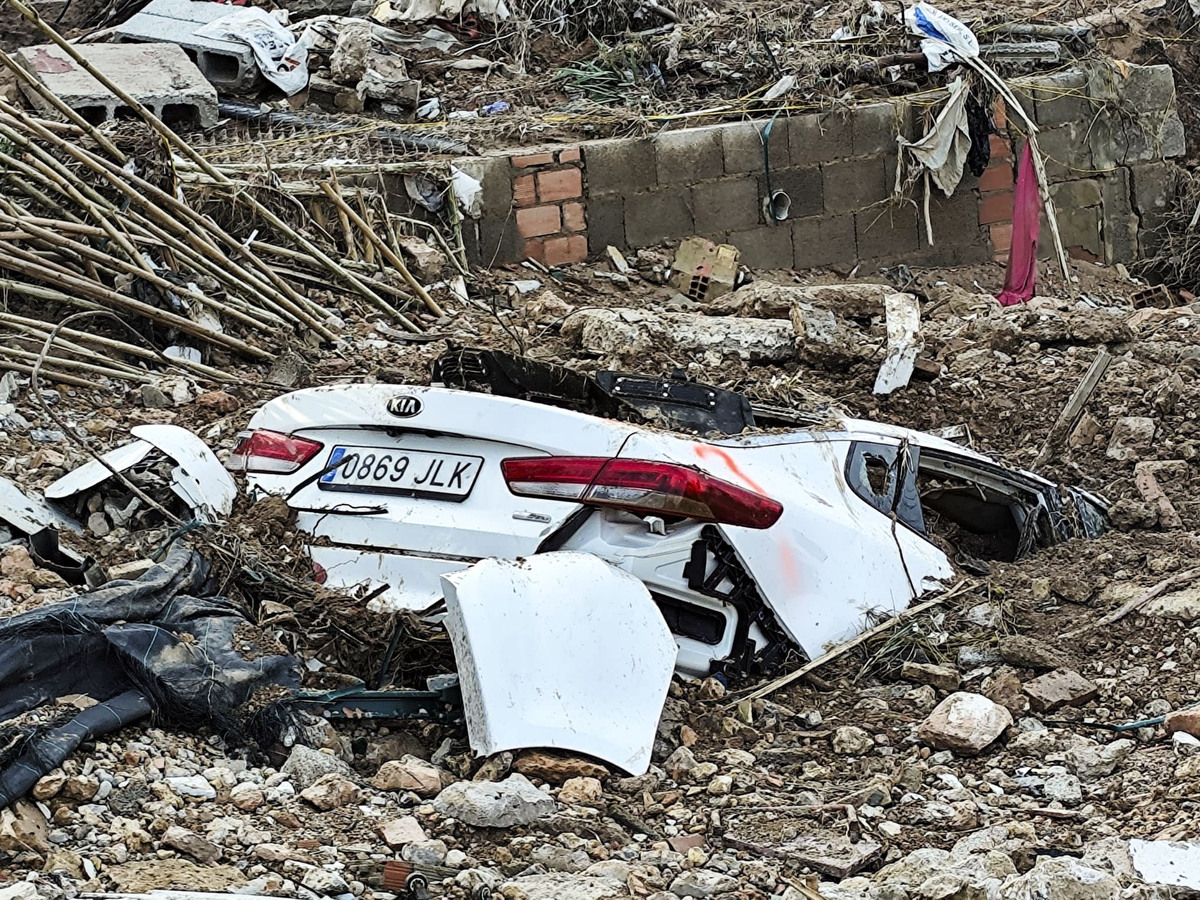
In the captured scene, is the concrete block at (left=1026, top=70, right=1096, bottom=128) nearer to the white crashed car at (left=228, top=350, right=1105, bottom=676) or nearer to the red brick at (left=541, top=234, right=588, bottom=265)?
the red brick at (left=541, top=234, right=588, bottom=265)

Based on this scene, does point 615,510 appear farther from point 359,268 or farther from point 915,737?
point 359,268

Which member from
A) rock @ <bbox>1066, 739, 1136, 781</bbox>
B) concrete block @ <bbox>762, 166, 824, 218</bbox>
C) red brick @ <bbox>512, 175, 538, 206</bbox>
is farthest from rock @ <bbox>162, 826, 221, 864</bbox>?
concrete block @ <bbox>762, 166, 824, 218</bbox>

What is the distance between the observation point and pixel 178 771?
3.61m

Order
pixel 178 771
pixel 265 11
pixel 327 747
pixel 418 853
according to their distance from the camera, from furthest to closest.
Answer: pixel 265 11 → pixel 327 747 → pixel 178 771 → pixel 418 853

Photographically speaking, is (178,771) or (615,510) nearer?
(178,771)

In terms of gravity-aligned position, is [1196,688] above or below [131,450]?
below

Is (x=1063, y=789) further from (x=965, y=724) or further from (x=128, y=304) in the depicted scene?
(x=128, y=304)

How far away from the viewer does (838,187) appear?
10984 millimetres

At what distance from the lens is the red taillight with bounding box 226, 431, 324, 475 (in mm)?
4785

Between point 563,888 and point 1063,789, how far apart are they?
1.53 meters

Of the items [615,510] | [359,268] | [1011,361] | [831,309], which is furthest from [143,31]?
[615,510]

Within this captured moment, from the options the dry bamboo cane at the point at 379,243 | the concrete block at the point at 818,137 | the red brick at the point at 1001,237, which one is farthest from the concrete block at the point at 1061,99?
the dry bamboo cane at the point at 379,243

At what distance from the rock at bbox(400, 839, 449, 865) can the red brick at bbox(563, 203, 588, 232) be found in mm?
7162

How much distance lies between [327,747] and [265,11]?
940 centimetres
